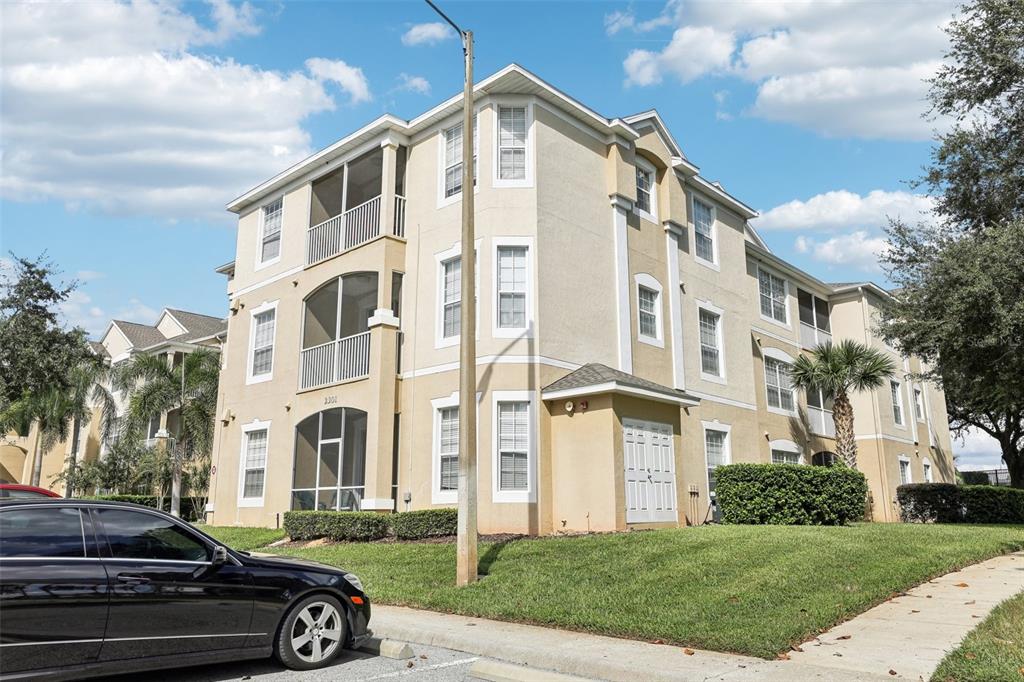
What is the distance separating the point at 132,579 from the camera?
21.3 feet

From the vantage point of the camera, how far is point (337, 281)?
2148 cm

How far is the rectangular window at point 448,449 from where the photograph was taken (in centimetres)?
1769

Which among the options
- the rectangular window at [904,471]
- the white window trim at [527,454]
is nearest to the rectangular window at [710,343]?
the white window trim at [527,454]

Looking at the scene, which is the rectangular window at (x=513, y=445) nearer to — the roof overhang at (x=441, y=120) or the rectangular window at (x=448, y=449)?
the rectangular window at (x=448, y=449)

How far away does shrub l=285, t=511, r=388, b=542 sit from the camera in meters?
16.9

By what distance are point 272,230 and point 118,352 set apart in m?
21.7

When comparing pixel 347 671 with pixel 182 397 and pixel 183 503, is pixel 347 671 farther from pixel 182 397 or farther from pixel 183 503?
pixel 183 503

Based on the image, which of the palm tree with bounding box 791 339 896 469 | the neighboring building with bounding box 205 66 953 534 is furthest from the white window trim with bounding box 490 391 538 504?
the palm tree with bounding box 791 339 896 469

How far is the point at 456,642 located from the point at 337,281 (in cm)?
1457

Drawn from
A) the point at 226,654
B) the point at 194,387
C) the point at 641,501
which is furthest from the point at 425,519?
the point at 194,387

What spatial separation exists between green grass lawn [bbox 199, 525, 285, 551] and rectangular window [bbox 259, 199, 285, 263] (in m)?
8.15

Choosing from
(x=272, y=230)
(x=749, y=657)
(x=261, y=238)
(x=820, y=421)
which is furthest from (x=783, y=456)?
(x=749, y=657)

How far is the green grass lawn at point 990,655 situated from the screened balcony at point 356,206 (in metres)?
15.5

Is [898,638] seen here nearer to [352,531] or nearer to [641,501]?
[641,501]
